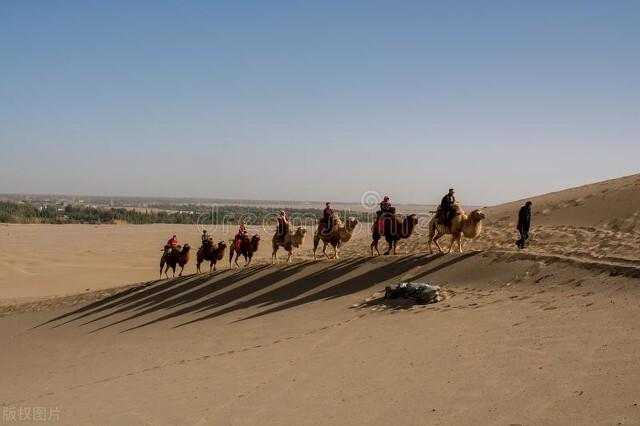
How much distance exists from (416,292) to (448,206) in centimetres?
475

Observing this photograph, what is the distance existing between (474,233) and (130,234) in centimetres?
4566

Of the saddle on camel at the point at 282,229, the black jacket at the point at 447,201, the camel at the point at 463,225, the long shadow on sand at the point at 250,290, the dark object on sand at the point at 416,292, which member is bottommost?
the long shadow on sand at the point at 250,290

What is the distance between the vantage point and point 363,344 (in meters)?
7.67

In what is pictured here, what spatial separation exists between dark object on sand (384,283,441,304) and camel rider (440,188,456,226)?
417cm

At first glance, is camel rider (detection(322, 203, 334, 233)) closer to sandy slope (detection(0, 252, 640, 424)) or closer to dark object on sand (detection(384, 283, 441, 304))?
sandy slope (detection(0, 252, 640, 424))

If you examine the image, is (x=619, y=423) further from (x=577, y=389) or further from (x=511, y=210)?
(x=511, y=210)

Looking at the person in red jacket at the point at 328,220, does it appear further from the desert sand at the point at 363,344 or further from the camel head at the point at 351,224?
the desert sand at the point at 363,344

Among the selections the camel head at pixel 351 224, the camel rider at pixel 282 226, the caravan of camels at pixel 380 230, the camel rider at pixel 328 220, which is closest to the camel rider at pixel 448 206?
the caravan of camels at pixel 380 230

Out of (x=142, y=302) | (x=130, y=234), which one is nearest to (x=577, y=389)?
(x=142, y=302)

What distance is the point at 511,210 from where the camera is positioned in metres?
24.8

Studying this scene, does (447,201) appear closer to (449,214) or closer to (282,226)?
(449,214)

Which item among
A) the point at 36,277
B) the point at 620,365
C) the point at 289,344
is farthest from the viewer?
the point at 36,277

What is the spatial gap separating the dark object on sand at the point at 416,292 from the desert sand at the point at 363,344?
0.26 metres

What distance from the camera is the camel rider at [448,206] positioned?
14031mm
